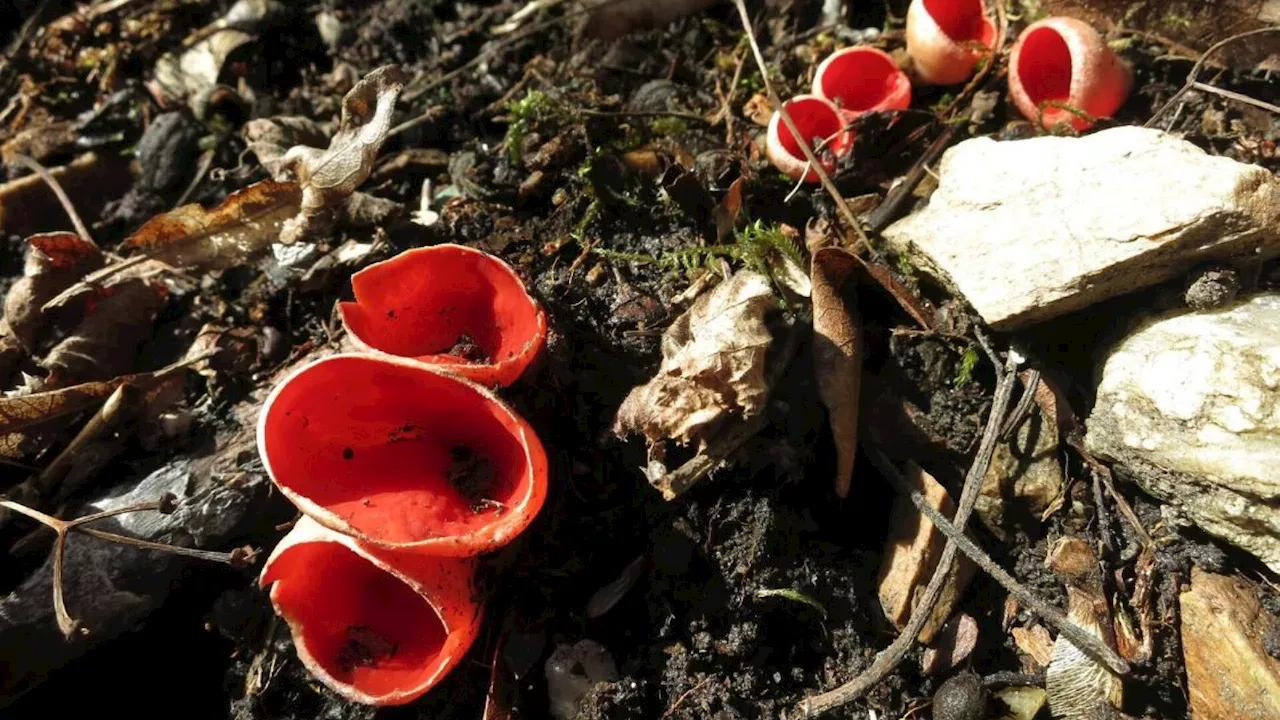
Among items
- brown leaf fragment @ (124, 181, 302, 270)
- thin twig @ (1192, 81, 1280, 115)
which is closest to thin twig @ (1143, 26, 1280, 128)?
thin twig @ (1192, 81, 1280, 115)

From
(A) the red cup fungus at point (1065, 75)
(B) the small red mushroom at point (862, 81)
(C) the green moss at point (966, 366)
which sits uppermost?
(A) the red cup fungus at point (1065, 75)

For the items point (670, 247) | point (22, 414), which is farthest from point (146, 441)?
point (670, 247)

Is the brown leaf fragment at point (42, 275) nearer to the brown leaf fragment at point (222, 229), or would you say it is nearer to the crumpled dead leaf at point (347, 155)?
the brown leaf fragment at point (222, 229)

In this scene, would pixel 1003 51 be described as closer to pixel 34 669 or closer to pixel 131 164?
pixel 131 164

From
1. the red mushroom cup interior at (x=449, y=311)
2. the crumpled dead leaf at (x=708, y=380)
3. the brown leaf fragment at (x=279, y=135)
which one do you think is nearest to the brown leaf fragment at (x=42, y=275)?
the brown leaf fragment at (x=279, y=135)

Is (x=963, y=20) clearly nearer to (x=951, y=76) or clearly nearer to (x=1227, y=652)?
(x=951, y=76)

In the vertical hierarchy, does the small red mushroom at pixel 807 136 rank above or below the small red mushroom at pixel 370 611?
above

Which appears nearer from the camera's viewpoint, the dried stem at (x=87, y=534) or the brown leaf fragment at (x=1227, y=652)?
the brown leaf fragment at (x=1227, y=652)
